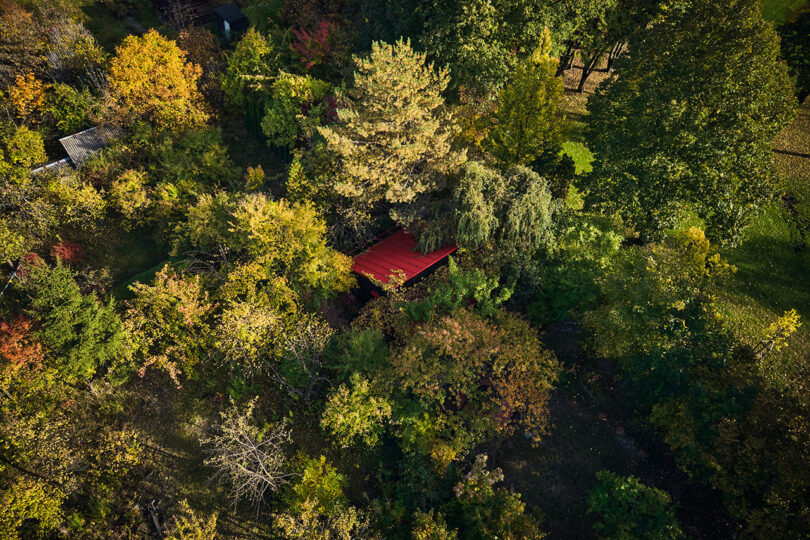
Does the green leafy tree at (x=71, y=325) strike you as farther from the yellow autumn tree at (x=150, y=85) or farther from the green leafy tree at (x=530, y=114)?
the green leafy tree at (x=530, y=114)

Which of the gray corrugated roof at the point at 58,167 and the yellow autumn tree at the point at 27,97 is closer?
the gray corrugated roof at the point at 58,167

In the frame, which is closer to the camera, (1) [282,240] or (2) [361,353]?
(2) [361,353]

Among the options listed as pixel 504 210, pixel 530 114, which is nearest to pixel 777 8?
pixel 530 114

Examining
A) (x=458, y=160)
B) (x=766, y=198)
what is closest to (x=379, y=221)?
(x=458, y=160)

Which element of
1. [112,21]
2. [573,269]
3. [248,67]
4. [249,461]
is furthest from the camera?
[112,21]

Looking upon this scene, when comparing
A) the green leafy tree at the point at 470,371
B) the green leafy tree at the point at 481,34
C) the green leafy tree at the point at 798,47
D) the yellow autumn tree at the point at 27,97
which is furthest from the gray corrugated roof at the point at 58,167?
the green leafy tree at the point at 798,47

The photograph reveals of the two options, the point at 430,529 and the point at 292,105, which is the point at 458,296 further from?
the point at 292,105

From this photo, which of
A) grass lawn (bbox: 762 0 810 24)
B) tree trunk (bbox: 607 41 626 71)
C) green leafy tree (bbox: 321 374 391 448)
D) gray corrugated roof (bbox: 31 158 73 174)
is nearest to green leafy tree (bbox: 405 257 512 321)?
green leafy tree (bbox: 321 374 391 448)
